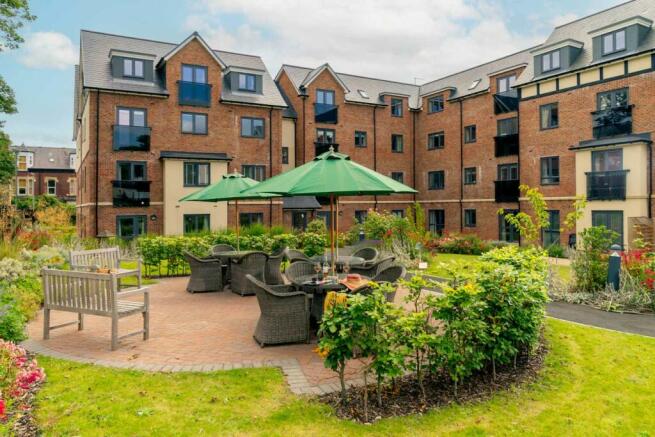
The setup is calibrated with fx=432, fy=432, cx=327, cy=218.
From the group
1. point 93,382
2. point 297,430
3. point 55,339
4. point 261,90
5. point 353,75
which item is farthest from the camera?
point 353,75

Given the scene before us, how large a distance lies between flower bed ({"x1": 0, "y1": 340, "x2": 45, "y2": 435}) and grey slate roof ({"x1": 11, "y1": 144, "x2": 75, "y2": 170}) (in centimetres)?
5896

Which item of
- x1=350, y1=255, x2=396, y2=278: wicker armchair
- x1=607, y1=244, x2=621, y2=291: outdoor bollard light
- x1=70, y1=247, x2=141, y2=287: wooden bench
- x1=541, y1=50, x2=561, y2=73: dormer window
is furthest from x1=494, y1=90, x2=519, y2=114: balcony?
x1=70, y1=247, x2=141, y2=287: wooden bench

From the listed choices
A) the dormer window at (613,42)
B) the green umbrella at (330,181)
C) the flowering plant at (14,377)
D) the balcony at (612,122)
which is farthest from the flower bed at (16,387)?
the dormer window at (613,42)

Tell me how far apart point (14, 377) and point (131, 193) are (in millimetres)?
20801

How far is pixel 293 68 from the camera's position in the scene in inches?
1228

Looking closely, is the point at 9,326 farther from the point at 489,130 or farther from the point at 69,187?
the point at 69,187

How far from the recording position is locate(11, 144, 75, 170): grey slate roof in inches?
2104

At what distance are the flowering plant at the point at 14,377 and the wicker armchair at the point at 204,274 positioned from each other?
6.07m

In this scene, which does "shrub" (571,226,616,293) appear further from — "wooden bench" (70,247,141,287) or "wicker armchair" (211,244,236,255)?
"wooden bench" (70,247,141,287)

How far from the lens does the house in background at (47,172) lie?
5188cm

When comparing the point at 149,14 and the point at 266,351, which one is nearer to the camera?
the point at 266,351

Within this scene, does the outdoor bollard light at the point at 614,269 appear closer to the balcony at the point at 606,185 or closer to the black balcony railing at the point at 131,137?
the balcony at the point at 606,185

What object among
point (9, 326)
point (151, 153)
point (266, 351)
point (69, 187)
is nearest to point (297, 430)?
point (266, 351)

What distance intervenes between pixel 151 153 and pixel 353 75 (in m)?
16.8
